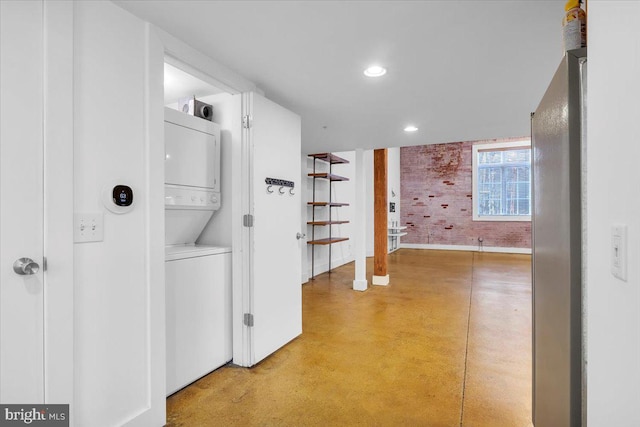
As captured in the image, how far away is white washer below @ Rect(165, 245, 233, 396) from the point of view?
215 cm

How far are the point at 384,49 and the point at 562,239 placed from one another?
5.07ft

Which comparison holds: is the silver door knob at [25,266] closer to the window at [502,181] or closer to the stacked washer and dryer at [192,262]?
the stacked washer and dryer at [192,262]

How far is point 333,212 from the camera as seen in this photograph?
267 inches

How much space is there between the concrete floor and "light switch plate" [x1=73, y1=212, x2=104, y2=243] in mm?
1179

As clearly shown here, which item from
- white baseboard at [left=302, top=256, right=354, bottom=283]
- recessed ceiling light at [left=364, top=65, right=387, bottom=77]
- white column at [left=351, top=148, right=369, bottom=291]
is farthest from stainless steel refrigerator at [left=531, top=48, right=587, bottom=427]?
white baseboard at [left=302, top=256, right=354, bottom=283]

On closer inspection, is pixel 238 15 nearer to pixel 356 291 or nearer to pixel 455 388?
pixel 455 388

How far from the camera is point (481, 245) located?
9.41 metres

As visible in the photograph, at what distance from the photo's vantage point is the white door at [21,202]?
48.4 inches

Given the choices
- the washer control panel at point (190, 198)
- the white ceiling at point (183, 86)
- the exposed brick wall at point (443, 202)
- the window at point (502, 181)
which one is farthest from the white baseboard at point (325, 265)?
the window at point (502, 181)
